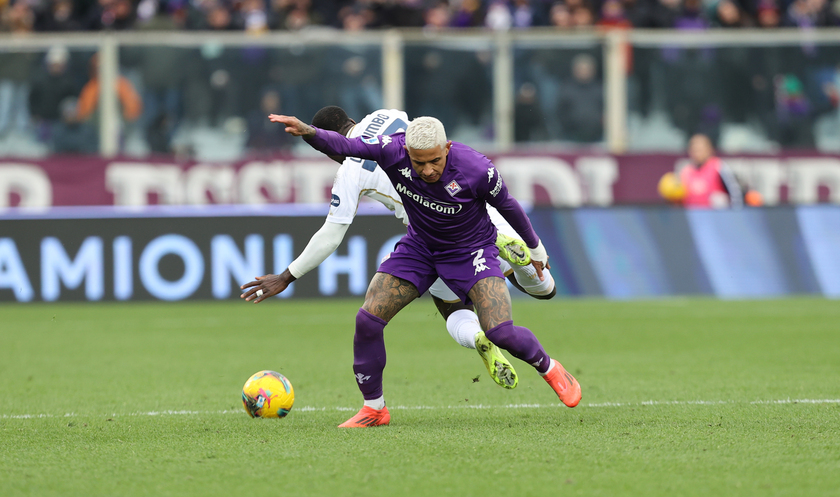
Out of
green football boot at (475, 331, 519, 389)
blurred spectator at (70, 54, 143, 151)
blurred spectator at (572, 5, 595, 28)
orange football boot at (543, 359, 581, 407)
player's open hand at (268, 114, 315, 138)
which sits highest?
blurred spectator at (572, 5, 595, 28)

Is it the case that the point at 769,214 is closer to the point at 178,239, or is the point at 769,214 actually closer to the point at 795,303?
the point at 795,303

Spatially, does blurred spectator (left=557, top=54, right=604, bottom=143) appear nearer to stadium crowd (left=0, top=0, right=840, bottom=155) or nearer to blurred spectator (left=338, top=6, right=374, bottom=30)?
stadium crowd (left=0, top=0, right=840, bottom=155)

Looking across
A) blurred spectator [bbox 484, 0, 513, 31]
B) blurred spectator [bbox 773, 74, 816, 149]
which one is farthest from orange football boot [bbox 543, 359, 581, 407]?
blurred spectator [bbox 484, 0, 513, 31]

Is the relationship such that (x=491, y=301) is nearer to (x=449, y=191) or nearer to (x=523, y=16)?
(x=449, y=191)

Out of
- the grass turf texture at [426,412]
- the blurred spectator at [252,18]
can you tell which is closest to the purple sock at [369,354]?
the grass turf texture at [426,412]

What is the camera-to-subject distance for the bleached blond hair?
5.95m

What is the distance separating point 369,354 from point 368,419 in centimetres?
36

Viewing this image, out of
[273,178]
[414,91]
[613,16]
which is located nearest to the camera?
[414,91]

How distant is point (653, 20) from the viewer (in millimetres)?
17672

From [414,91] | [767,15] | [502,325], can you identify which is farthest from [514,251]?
[767,15]

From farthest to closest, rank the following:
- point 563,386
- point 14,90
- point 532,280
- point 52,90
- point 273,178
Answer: point 273,178 < point 52,90 < point 14,90 < point 532,280 < point 563,386

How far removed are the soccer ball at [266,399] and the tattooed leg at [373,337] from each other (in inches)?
19.2

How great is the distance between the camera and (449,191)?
6.21m

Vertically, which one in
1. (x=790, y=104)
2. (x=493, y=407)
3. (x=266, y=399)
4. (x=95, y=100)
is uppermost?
(x=95, y=100)
